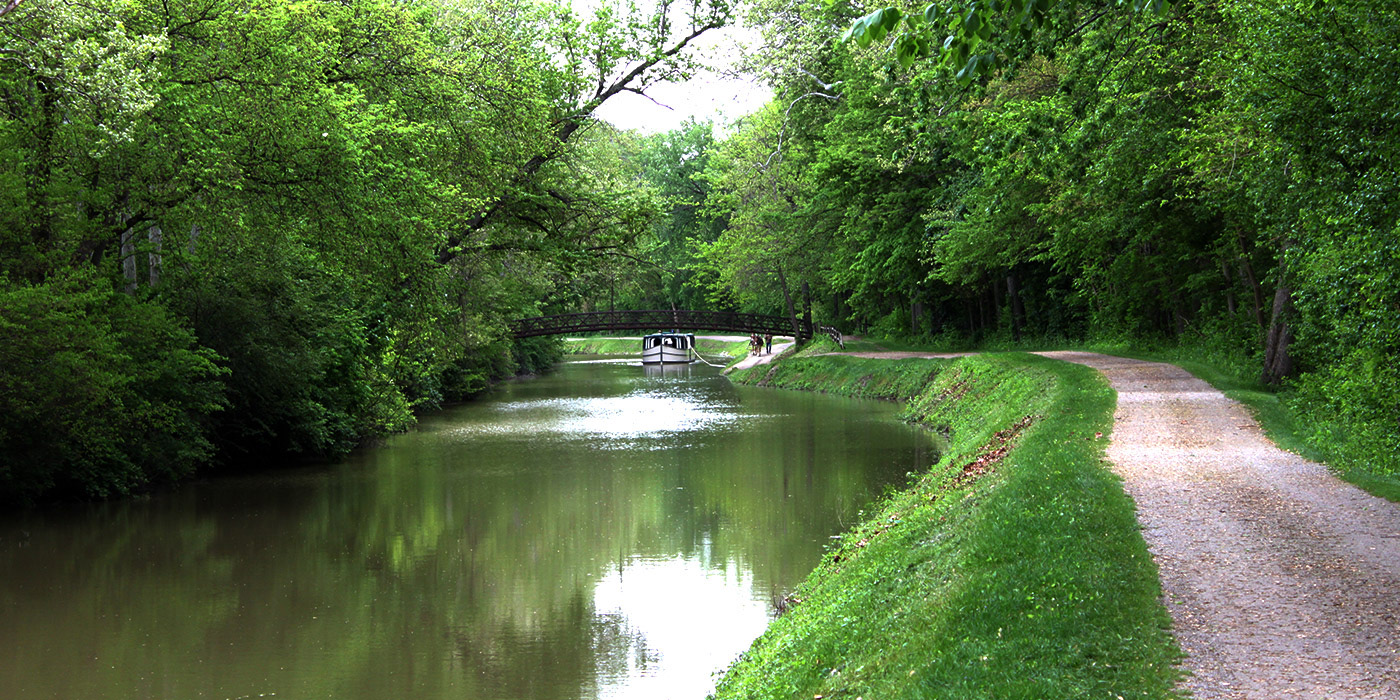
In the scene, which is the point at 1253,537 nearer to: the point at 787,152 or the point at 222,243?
the point at 222,243

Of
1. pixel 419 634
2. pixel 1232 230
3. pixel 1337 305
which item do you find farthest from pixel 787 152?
pixel 419 634

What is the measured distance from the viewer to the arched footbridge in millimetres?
46125

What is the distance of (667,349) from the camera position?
6306 cm

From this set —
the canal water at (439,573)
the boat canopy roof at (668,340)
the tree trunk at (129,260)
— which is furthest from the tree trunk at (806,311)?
the tree trunk at (129,260)

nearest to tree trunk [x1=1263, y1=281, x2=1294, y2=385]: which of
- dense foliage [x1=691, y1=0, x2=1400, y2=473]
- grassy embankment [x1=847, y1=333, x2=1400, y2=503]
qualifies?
dense foliage [x1=691, y1=0, x2=1400, y2=473]

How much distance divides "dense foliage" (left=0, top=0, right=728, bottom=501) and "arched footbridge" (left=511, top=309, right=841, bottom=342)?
2389cm

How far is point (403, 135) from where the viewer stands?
1634 cm

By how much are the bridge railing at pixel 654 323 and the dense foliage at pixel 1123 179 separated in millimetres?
6123

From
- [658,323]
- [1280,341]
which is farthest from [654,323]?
[1280,341]

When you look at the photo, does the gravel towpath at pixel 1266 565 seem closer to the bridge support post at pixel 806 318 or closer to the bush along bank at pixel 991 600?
the bush along bank at pixel 991 600

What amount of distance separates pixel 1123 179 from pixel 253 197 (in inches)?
563

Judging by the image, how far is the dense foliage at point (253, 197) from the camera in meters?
13.9

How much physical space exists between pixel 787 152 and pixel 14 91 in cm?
2706

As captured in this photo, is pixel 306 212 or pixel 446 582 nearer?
pixel 446 582
